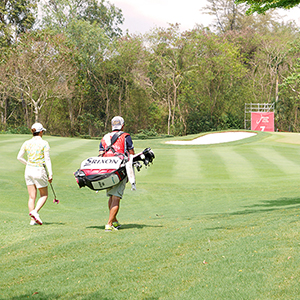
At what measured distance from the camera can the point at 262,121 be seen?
40.2 meters

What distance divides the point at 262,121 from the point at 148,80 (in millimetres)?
14866

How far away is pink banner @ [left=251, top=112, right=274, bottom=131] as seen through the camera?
40031 mm

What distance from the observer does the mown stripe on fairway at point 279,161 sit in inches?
657

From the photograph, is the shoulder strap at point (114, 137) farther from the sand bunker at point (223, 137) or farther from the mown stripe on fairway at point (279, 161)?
the sand bunker at point (223, 137)

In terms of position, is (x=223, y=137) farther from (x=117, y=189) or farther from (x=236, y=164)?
(x=117, y=189)

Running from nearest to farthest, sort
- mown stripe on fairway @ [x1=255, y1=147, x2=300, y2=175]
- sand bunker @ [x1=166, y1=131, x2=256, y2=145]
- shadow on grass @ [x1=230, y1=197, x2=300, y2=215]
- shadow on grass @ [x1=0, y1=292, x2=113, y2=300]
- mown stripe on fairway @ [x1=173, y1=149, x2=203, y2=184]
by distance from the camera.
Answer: shadow on grass @ [x1=0, y1=292, x2=113, y2=300]
shadow on grass @ [x1=230, y1=197, x2=300, y2=215]
mown stripe on fairway @ [x1=173, y1=149, x2=203, y2=184]
mown stripe on fairway @ [x1=255, y1=147, x2=300, y2=175]
sand bunker @ [x1=166, y1=131, x2=256, y2=145]

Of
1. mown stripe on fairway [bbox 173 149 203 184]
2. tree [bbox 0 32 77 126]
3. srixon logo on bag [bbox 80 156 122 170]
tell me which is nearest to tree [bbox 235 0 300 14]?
srixon logo on bag [bbox 80 156 122 170]

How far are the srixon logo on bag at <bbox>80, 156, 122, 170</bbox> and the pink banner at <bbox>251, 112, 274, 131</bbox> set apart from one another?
35.7 metres

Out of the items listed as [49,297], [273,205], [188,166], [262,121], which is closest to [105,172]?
[49,297]

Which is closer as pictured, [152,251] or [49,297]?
[49,297]

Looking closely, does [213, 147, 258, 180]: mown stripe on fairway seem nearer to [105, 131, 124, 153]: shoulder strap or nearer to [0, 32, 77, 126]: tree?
[105, 131, 124, 153]: shoulder strap

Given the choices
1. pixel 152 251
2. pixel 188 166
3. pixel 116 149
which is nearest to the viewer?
pixel 152 251

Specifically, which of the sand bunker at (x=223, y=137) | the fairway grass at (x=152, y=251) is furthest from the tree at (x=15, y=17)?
the fairway grass at (x=152, y=251)

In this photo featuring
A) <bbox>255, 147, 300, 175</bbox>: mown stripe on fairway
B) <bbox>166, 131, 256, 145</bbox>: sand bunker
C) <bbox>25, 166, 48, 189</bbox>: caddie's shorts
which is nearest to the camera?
<bbox>25, 166, 48, 189</bbox>: caddie's shorts
